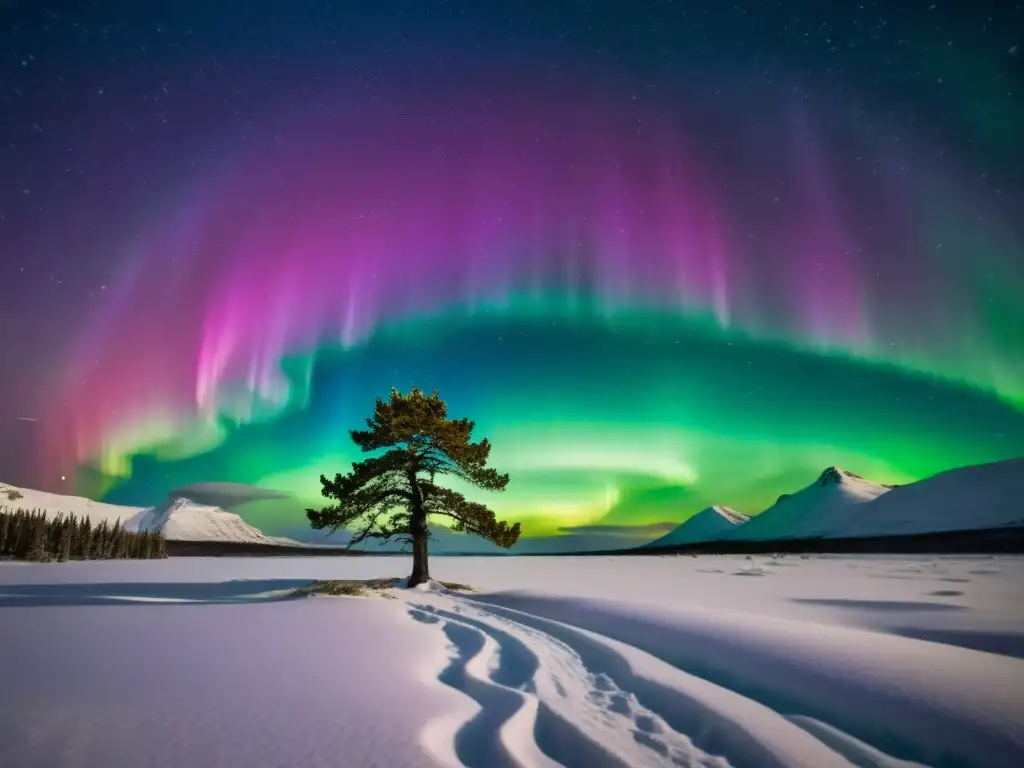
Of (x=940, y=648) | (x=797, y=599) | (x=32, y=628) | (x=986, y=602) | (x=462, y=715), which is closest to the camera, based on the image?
(x=462, y=715)

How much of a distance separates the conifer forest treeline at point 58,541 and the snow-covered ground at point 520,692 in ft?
365

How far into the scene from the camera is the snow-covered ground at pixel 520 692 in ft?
19.6

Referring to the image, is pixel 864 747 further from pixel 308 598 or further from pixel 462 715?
pixel 308 598

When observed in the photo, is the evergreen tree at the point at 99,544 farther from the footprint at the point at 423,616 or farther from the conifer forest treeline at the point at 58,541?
the footprint at the point at 423,616

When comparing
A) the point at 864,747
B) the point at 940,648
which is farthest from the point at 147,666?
the point at 940,648

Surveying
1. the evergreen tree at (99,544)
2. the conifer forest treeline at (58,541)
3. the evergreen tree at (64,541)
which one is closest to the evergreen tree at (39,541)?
the conifer forest treeline at (58,541)

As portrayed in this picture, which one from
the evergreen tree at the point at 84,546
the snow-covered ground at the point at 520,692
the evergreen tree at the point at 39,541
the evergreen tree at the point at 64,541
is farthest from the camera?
the evergreen tree at the point at 84,546

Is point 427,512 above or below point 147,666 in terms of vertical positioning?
above

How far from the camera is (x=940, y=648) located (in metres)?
9.93

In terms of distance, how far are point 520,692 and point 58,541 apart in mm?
129474

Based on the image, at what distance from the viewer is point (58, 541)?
349ft

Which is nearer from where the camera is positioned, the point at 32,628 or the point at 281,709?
the point at 281,709

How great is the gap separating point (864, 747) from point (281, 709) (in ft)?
21.8

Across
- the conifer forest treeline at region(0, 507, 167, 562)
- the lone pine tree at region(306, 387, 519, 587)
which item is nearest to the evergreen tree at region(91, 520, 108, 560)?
the conifer forest treeline at region(0, 507, 167, 562)
